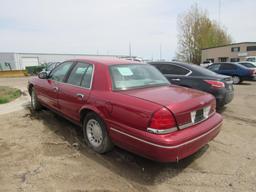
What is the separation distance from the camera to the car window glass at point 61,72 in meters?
4.38

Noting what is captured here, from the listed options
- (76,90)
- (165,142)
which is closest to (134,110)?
(165,142)

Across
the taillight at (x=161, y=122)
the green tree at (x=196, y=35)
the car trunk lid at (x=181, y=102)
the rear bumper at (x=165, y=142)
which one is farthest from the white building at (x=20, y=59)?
the taillight at (x=161, y=122)

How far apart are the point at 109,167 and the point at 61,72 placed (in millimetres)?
2477

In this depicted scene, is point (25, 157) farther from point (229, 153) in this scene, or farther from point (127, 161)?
point (229, 153)

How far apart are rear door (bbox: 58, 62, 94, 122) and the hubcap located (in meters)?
0.33

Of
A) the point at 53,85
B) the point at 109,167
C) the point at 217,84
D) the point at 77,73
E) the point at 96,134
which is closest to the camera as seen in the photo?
the point at 109,167

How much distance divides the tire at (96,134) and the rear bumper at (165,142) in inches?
12.3

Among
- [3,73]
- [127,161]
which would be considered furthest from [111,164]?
[3,73]

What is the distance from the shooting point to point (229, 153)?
11.4 ft

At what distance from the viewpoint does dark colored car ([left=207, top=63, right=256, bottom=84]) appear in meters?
13.2

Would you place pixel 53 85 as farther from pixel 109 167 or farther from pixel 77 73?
pixel 109 167

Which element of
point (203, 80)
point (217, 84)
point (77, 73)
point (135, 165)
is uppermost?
point (77, 73)

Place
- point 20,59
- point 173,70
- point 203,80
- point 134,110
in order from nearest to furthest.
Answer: point 134,110
point 203,80
point 173,70
point 20,59

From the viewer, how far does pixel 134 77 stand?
3543 mm
